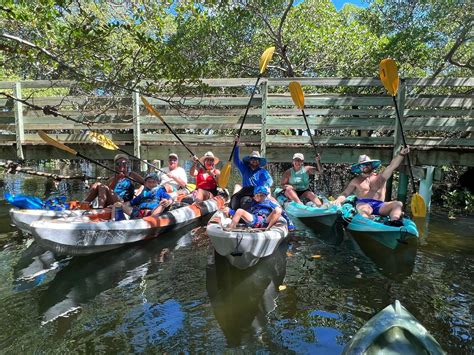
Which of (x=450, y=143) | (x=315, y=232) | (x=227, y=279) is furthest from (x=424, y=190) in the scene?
(x=227, y=279)

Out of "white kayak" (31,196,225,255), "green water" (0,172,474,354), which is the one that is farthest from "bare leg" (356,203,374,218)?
"white kayak" (31,196,225,255)

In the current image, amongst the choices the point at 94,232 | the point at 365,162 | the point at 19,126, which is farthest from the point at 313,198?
the point at 19,126

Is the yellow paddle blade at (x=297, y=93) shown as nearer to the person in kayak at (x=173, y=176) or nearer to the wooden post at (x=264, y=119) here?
the wooden post at (x=264, y=119)

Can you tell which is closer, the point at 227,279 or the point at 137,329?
the point at 137,329

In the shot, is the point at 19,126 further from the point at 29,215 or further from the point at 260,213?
the point at 260,213

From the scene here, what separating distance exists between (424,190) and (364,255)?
3.83 m

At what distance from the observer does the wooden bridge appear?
26.8 feet

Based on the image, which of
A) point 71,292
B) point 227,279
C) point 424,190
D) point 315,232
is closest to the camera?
point 71,292

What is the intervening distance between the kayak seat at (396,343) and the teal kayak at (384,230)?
10.8 ft

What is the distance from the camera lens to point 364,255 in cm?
596

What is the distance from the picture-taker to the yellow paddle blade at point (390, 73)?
21.5 feet

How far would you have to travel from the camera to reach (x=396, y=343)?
7.80 feet

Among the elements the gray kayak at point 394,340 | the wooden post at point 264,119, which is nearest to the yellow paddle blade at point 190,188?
the wooden post at point 264,119

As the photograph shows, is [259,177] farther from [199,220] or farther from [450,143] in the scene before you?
[450,143]
